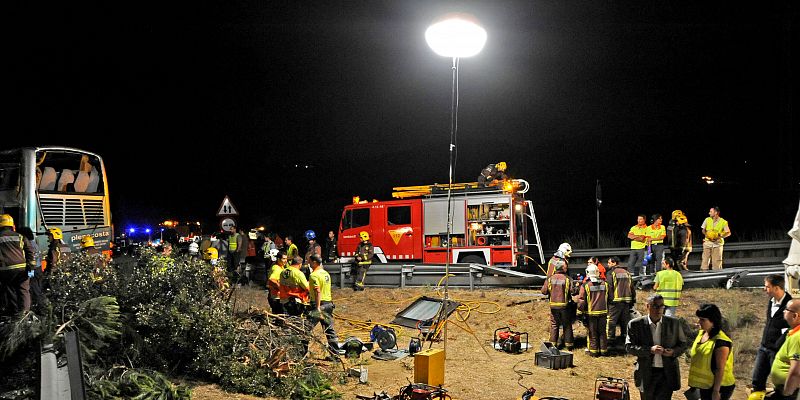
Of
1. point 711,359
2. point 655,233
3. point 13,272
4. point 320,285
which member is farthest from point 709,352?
point 13,272

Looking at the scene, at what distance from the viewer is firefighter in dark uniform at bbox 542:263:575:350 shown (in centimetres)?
999

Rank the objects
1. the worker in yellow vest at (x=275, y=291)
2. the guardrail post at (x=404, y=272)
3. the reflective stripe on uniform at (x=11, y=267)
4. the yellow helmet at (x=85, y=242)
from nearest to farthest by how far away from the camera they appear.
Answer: the reflective stripe on uniform at (x=11, y=267) < the worker in yellow vest at (x=275, y=291) < the yellow helmet at (x=85, y=242) < the guardrail post at (x=404, y=272)

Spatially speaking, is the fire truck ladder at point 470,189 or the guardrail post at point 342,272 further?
the fire truck ladder at point 470,189

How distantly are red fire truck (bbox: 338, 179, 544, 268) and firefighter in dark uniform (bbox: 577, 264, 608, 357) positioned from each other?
496cm

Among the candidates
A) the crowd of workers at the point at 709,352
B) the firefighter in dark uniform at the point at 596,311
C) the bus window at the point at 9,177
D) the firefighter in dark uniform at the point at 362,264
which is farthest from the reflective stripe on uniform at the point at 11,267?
the firefighter in dark uniform at the point at 596,311

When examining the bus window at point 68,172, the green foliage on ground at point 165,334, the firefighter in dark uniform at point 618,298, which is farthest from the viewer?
the bus window at point 68,172

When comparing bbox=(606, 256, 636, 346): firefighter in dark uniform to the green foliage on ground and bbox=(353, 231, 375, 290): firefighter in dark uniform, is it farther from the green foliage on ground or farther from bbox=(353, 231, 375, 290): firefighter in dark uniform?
bbox=(353, 231, 375, 290): firefighter in dark uniform

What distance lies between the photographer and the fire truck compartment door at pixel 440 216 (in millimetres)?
15734

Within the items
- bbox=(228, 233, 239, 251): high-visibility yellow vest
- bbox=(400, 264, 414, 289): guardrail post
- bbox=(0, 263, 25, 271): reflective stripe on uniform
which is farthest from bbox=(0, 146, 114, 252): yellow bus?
bbox=(400, 264, 414, 289): guardrail post

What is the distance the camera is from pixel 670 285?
8.91 metres

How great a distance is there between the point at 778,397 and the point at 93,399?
6.63m

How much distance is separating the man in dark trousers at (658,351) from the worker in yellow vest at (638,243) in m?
7.81

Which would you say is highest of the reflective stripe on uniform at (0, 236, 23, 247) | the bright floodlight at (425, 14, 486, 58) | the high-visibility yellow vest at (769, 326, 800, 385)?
the bright floodlight at (425, 14, 486, 58)

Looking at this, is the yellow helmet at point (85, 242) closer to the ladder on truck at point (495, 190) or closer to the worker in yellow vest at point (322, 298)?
the worker in yellow vest at point (322, 298)
